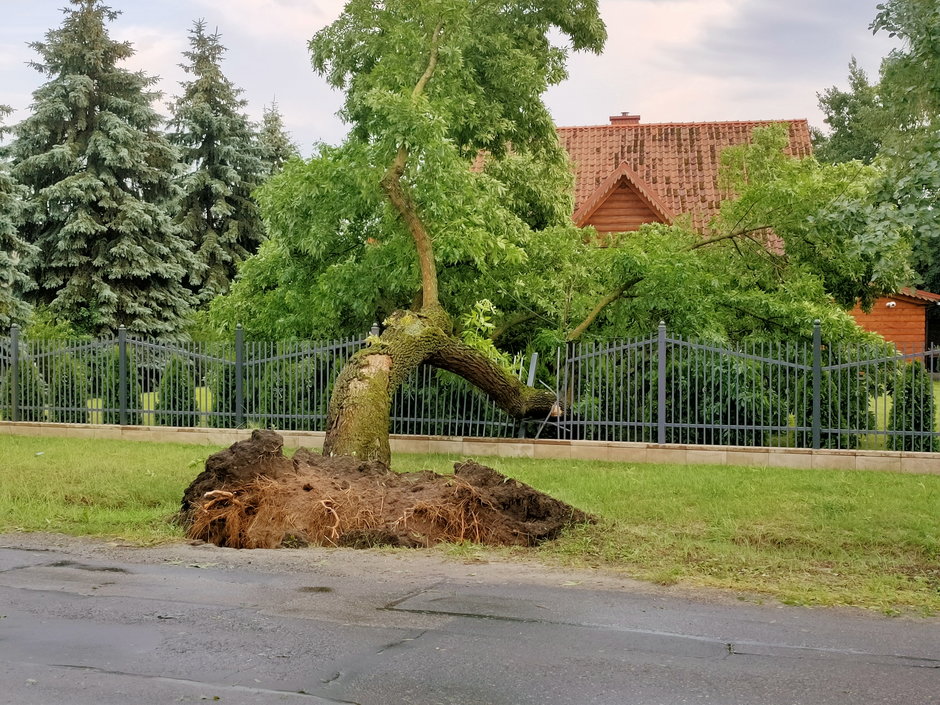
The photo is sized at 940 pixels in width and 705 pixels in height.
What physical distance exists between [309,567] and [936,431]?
29.6ft

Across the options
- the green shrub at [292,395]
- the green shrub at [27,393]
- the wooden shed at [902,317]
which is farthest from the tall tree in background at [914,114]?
the wooden shed at [902,317]

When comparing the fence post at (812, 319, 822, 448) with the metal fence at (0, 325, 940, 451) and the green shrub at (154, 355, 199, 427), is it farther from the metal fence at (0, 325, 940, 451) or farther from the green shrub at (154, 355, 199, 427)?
the green shrub at (154, 355, 199, 427)

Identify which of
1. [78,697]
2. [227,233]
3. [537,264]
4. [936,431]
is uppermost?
[227,233]

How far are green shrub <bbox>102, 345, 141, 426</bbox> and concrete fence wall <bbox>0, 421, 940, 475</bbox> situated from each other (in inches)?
14.0

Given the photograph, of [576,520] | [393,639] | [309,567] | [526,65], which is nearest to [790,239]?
[526,65]

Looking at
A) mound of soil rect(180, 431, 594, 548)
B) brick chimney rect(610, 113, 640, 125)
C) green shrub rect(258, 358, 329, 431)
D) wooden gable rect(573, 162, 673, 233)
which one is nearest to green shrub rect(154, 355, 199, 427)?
green shrub rect(258, 358, 329, 431)

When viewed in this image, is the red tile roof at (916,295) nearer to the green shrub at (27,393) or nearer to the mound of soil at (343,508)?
the green shrub at (27,393)

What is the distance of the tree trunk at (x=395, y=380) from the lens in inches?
456

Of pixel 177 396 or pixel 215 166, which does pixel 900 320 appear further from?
pixel 177 396

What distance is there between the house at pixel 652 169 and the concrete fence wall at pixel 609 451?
13.6 metres

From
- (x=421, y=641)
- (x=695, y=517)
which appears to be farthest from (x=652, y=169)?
(x=421, y=641)

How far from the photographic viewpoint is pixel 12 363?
1772 cm

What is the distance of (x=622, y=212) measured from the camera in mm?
28406

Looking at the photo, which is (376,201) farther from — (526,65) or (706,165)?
(706,165)
